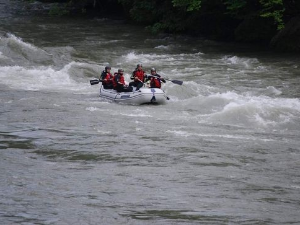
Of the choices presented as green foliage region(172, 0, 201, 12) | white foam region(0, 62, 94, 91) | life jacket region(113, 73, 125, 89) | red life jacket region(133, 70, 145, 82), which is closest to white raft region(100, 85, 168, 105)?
life jacket region(113, 73, 125, 89)

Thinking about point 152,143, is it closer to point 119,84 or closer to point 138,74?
point 119,84

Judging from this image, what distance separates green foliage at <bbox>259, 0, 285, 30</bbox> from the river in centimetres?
177

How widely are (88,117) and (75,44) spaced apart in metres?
13.6

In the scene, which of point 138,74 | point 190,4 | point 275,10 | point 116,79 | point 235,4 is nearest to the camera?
point 116,79

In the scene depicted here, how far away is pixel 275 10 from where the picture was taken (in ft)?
88.0

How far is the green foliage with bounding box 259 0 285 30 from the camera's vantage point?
85.3 ft

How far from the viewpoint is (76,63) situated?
2344 centimetres

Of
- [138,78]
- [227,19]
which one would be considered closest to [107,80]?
[138,78]

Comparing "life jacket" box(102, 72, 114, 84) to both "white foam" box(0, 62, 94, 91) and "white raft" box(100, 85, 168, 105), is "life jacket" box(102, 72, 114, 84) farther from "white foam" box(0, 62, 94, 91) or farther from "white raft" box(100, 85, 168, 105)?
"white foam" box(0, 62, 94, 91)

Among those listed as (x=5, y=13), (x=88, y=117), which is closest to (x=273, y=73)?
(x=88, y=117)

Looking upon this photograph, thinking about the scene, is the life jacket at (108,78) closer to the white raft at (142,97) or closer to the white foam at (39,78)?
the white raft at (142,97)

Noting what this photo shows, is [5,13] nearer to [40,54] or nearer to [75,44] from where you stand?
[75,44]

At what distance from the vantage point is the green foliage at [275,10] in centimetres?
2598

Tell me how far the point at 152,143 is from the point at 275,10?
51.2 feet
